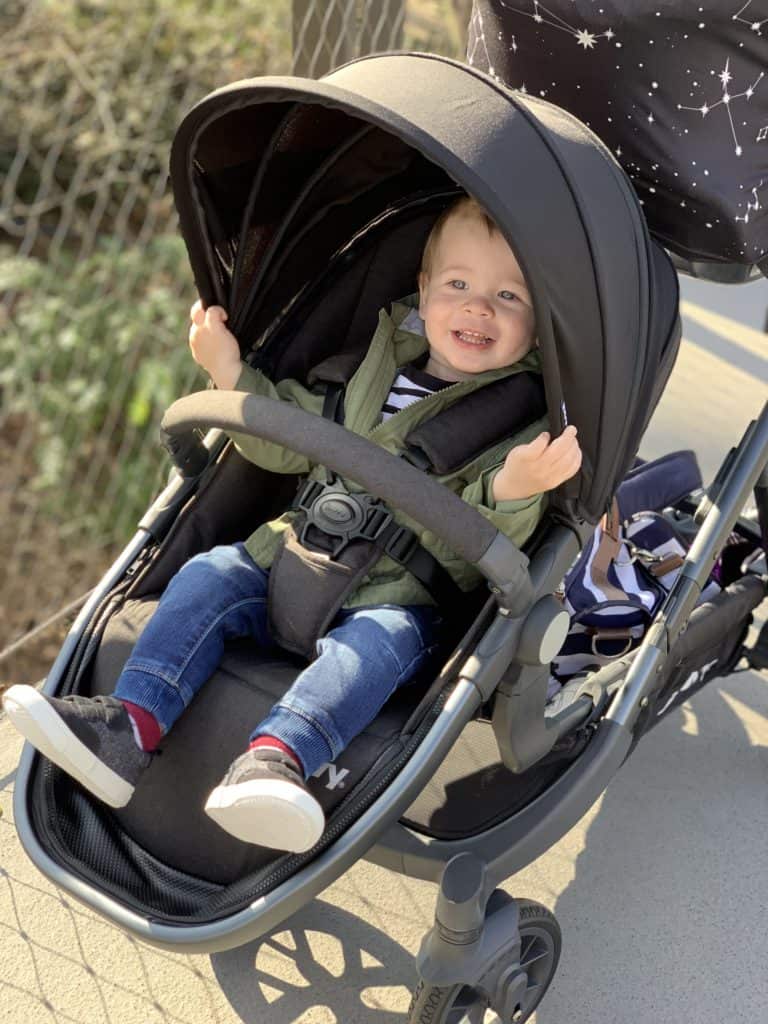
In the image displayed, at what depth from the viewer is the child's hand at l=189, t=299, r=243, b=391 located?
229 centimetres

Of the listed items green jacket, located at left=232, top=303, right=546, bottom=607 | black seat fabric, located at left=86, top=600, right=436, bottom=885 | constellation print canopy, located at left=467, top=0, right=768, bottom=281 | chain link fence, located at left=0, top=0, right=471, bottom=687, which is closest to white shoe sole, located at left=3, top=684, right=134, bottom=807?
black seat fabric, located at left=86, top=600, right=436, bottom=885

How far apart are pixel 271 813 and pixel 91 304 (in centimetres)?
385

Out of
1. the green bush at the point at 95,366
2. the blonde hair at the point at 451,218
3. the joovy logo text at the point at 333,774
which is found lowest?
the green bush at the point at 95,366

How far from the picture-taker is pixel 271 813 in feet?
5.53

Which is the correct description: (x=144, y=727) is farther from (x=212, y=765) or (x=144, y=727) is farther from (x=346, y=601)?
(x=346, y=601)

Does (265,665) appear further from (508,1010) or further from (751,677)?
(751,677)

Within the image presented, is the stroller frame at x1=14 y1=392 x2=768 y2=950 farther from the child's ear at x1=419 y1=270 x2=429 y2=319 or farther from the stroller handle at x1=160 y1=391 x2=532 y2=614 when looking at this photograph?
the child's ear at x1=419 y1=270 x2=429 y2=319

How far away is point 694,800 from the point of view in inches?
107

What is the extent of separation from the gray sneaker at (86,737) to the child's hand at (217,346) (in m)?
0.67

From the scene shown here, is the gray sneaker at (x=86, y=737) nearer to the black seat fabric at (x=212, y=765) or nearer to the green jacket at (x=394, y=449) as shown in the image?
the black seat fabric at (x=212, y=765)

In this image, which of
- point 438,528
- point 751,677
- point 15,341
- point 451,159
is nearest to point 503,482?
point 438,528

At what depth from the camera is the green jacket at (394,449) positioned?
2.10 m

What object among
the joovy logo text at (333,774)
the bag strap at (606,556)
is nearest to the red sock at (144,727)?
the joovy logo text at (333,774)

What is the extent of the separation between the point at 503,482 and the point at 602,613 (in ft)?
2.05
